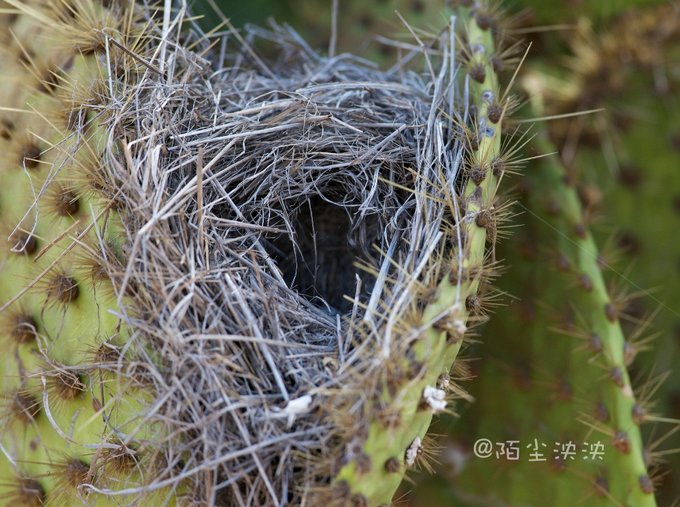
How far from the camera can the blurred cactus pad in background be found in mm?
770

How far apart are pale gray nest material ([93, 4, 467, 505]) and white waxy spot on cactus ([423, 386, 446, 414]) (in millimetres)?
49

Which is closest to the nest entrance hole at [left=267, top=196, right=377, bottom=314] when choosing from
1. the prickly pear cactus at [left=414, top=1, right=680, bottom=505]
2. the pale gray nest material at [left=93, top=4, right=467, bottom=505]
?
the pale gray nest material at [left=93, top=4, right=467, bottom=505]

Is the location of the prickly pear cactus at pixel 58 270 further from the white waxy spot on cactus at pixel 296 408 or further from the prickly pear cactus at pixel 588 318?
the prickly pear cactus at pixel 588 318

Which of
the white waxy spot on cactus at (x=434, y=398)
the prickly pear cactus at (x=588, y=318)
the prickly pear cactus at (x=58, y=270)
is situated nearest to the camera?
the white waxy spot on cactus at (x=434, y=398)

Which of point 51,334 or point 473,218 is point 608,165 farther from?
point 51,334

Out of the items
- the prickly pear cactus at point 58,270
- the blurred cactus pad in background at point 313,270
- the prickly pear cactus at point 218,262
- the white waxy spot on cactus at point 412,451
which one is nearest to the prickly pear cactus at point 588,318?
the blurred cactus pad in background at point 313,270

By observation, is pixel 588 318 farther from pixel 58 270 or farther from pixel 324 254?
pixel 58 270

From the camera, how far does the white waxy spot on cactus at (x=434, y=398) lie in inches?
29.1

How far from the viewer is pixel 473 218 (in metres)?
0.82

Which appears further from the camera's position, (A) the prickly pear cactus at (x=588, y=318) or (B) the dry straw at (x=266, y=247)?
(A) the prickly pear cactus at (x=588, y=318)

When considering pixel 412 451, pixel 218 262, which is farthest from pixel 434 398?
pixel 218 262

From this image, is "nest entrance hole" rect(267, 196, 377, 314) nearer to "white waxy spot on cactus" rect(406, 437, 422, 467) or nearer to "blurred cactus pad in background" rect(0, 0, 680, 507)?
"blurred cactus pad in background" rect(0, 0, 680, 507)

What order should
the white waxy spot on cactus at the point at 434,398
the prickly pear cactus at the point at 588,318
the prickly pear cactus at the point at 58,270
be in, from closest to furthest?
the white waxy spot on cactus at the point at 434,398
the prickly pear cactus at the point at 58,270
the prickly pear cactus at the point at 588,318

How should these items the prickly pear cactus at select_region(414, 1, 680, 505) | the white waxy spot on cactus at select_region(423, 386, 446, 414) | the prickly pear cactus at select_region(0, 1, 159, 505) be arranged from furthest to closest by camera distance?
the prickly pear cactus at select_region(414, 1, 680, 505) < the prickly pear cactus at select_region(0, 1, 159, 505) < the white waxy spot on cactus at select_region(423, 386, 446, 414)
